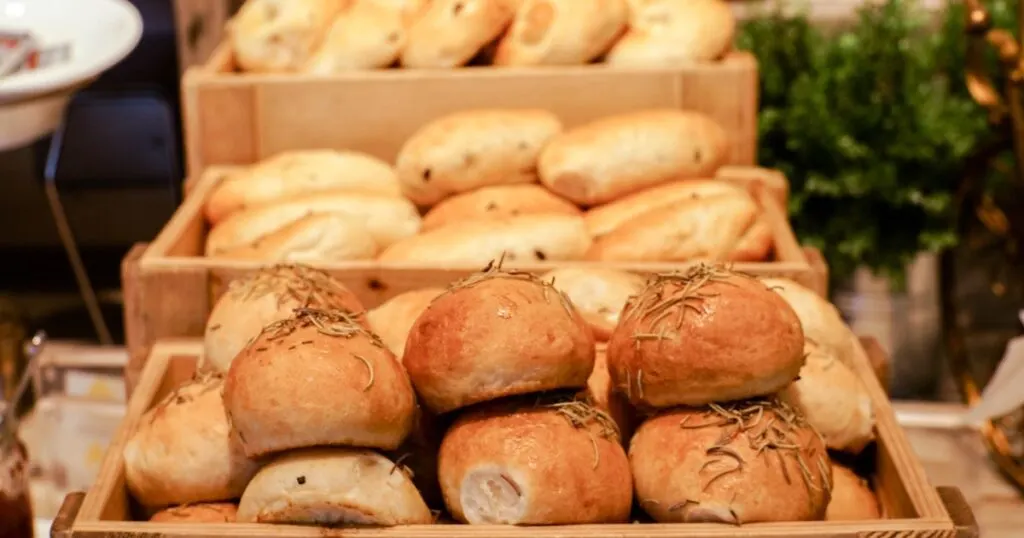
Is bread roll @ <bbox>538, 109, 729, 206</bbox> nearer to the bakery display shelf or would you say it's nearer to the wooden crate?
the bakery display shelf

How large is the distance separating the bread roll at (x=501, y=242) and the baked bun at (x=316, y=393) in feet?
1.27

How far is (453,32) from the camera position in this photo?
162 centimetres

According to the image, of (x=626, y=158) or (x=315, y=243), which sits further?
(x=626, y=158)

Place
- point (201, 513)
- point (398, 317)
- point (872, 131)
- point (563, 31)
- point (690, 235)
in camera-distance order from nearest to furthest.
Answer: point (201, 513)
point (398, 317)
point (690, 235)
point (563, 31)
point (872, 131)

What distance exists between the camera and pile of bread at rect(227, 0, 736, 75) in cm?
162

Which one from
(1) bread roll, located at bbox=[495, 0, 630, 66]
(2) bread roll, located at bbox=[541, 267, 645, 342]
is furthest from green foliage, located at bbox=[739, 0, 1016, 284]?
(2) bread roll, located at bbox=[541, 267, 645, 342]

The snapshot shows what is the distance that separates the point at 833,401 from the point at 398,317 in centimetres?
43

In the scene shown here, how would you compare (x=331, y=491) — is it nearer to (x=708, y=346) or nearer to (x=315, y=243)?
(x=708, y=346)

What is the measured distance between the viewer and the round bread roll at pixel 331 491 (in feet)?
2.97

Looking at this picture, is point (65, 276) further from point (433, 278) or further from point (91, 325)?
point (433, 278)

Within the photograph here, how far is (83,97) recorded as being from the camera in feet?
10.6

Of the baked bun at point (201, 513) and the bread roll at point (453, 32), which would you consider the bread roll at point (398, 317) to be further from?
the bread roll at point (453, 32)

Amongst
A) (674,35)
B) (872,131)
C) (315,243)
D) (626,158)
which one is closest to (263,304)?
(315,243)

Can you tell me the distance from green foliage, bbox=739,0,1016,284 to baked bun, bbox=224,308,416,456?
4.62 ft
